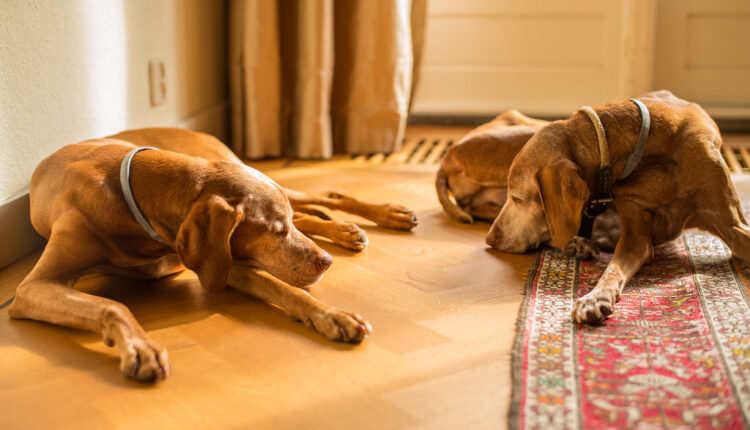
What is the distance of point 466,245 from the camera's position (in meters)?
2.61

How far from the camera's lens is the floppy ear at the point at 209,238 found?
180 centimetres

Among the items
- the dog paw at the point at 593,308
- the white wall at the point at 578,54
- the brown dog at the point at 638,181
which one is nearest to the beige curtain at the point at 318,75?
the white wall at the point at 578,54

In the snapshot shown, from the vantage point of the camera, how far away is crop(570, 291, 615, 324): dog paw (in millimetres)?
1850

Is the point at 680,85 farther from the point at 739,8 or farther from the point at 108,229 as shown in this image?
the point at 108,229

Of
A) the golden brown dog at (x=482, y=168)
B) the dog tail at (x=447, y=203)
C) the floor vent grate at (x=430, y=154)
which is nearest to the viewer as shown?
the golden brown dog at (x=482, y=168)

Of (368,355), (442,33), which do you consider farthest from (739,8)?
(368,355)

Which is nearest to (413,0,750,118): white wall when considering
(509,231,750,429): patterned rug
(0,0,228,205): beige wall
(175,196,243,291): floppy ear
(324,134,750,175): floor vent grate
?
(324,134,750,175): floor vent grate

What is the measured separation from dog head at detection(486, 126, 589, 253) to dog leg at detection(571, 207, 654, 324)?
6.5 inches

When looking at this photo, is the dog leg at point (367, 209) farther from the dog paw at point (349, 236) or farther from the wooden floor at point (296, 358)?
the wooden floor at point (296, 358)

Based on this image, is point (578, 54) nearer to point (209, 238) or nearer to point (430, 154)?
point (430, 154)

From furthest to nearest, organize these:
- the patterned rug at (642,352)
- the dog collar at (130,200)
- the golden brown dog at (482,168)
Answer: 1. the golden brown dog at (482,168)
2. the dog collar at (130,200)
3. the patterned rug at (642,352)

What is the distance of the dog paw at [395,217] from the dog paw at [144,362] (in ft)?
4.13

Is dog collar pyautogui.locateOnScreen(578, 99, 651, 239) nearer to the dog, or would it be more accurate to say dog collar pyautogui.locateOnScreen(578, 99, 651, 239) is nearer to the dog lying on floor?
the dog

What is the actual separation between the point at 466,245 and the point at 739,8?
2.86m
